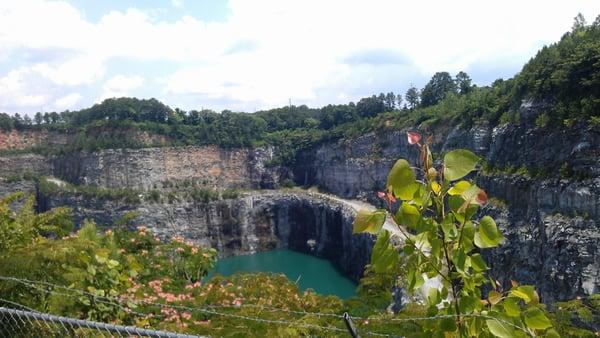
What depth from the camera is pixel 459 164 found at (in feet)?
7.10

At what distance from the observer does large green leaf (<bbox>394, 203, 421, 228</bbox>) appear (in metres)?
2.24

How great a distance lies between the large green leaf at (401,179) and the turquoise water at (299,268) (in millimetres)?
32564

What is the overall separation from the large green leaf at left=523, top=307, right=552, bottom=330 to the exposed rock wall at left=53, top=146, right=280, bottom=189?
5260 cm

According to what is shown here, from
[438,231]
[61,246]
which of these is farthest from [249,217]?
[438,231]

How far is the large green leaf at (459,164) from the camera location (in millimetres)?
2145

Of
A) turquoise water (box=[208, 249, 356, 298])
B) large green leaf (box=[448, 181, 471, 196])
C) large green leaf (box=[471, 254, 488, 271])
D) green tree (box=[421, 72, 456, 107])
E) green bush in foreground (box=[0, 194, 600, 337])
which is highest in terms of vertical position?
green tree (box=[421, 72, 456, 107])

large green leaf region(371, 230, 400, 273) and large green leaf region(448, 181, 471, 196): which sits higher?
large green leaf region(448, 181, 471, 196)

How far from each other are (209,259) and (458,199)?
1126 cm

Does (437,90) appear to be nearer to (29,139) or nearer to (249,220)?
(249,220)

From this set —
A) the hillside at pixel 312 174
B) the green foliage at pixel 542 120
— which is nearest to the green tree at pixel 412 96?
the hillside at pixel 312 174

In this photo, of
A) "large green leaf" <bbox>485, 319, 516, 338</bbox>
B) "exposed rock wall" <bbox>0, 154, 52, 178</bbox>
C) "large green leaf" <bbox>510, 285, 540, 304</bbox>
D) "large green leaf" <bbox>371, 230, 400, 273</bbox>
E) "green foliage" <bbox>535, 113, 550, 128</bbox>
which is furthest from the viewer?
"exposed rock wall" <bbox>0, 154, 52, 178</bbox>

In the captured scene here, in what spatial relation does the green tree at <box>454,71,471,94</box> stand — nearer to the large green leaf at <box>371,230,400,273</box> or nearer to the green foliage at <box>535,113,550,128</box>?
the green foliage at <box>535,113,550,128</box>

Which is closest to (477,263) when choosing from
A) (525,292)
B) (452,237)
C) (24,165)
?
(452,237)

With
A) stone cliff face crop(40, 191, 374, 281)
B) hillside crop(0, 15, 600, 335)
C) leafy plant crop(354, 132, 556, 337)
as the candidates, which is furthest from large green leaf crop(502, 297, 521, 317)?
stone cliff face crop(40, 191, 374, 281)
